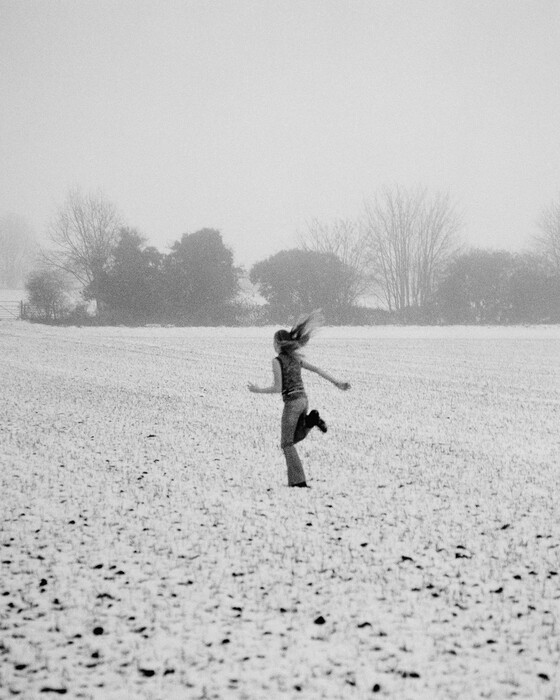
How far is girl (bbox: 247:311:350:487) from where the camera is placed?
5875mm

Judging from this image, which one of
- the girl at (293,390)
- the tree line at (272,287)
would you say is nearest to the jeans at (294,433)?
the girl at (293,390)

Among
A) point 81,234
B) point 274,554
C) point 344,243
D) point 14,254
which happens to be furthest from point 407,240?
point 14,254

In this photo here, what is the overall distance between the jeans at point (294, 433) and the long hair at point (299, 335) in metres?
0.57

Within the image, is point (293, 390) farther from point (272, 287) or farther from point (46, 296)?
point (46, 296)

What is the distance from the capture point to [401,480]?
606cm

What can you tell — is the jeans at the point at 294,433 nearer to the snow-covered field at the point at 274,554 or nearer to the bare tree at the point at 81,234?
the snow-covered field at the point at 274,554

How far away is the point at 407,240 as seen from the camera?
4334 cm

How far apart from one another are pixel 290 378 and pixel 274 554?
231cm

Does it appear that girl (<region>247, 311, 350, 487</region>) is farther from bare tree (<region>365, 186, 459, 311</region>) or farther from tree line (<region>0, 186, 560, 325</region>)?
bare tree (<region>365, 186, 459, 311</region>)

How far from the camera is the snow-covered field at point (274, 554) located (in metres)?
2.80

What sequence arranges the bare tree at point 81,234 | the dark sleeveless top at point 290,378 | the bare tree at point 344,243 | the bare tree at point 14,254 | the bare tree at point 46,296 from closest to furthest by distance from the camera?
the dark sleeveless top at point 290,378 < the bare tree at point 46,296 < the bare tree at point 344,243 < the bare tree at point 81,234 < the bare tree at point 14,254

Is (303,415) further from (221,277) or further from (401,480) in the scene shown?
(221,277)

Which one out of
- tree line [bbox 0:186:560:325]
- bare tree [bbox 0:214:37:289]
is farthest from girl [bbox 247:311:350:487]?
bare tree [bbox 0:214:37:289]

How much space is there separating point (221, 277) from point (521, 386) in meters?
28.1
